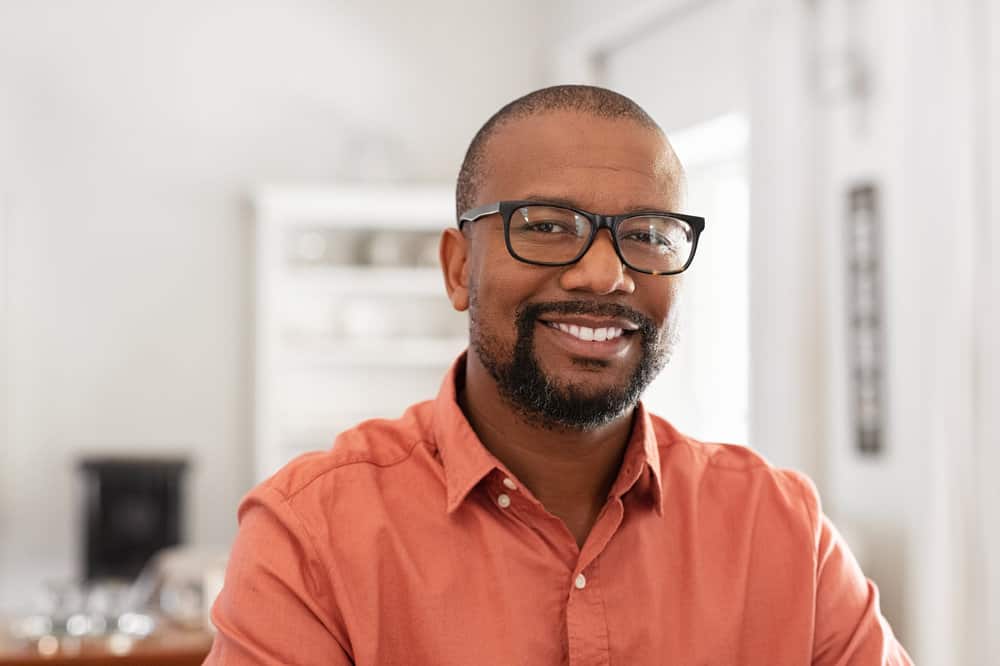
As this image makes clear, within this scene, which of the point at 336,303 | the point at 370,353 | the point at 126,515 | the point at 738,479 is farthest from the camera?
the point at 336,303

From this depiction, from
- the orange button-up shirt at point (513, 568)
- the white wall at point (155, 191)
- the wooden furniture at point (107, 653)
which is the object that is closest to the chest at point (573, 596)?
the orange button-up shirt at point (513, 568)

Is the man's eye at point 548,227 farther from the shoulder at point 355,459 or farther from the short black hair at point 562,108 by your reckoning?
the shoulder at point 355,459

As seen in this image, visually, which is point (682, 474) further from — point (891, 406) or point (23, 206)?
point (23, 206)

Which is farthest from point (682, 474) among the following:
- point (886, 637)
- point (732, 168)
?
point (732, 168)

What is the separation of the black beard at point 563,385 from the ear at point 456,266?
0.17 metres

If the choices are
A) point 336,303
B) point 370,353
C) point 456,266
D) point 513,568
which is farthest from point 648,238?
point 336,303

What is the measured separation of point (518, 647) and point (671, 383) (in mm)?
3852

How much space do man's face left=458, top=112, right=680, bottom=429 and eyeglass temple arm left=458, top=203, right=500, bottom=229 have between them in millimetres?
11

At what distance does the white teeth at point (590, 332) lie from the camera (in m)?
1.32

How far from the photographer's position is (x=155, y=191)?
557cm

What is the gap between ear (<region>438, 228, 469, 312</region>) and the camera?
151 cm

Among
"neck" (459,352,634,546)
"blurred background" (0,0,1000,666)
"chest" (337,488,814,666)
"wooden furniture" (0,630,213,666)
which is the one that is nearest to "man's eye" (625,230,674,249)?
"neck" (459,352,634,546)

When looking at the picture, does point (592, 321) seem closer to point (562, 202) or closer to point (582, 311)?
point (582, 311)

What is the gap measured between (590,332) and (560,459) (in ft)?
0.61
